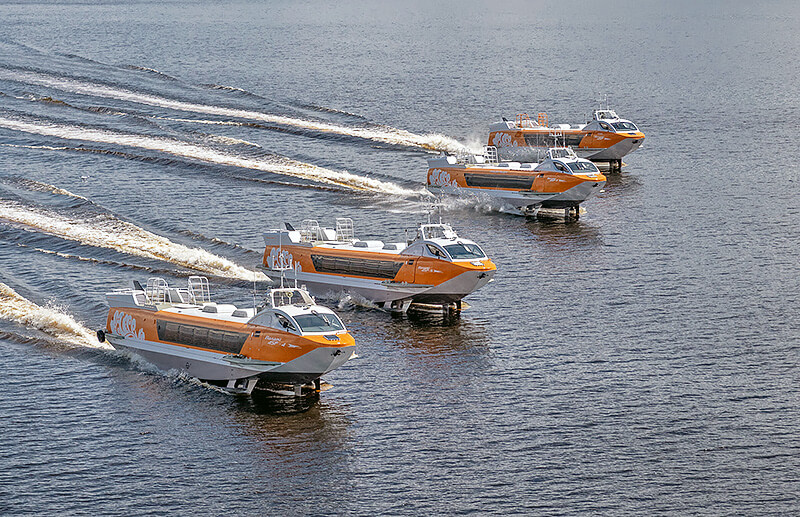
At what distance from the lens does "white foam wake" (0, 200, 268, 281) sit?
8844cm

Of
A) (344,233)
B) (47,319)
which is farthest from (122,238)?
(344,233)

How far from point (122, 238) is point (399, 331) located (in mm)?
31361

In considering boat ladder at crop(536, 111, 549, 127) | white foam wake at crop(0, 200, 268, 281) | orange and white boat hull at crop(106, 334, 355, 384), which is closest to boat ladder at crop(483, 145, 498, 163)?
boat ladder at crop(536, 111, 549, 127)

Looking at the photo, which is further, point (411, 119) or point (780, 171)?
point (411, 119)

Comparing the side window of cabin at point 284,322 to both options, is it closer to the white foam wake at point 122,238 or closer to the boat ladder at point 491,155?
the white foam wake at point 122,238

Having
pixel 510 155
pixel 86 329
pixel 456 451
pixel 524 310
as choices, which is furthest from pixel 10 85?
pixel 456 451

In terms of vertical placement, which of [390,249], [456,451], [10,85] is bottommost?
[456,451]

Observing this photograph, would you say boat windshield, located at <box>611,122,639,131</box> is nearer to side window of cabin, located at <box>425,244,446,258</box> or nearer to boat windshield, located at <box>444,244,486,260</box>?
boat windshield, located at <box>444,244,486,260</box>

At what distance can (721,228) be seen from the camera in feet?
333

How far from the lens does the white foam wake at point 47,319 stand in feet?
243

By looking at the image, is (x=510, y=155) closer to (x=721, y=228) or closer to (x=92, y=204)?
(x=721, y=228)

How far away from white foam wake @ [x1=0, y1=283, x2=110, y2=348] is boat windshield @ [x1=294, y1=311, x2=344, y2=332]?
1800 centimetres

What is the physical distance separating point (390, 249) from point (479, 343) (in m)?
13.7

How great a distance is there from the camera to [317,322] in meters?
62.9
